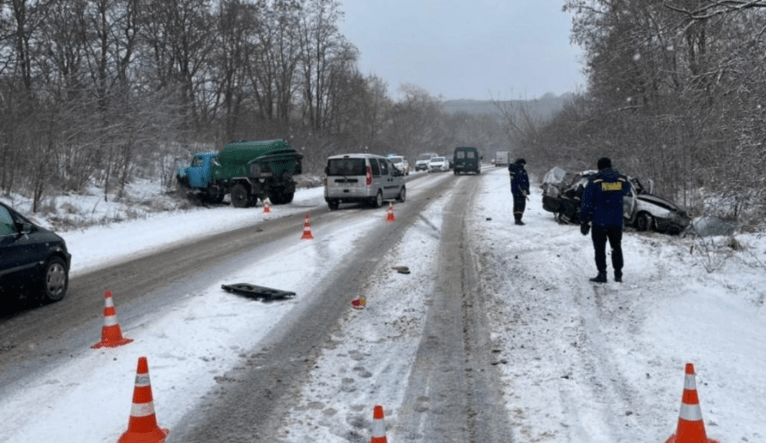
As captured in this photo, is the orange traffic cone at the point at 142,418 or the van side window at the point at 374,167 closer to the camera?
the orange traffic cone at the point at 142,418

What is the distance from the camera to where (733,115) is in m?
9.95

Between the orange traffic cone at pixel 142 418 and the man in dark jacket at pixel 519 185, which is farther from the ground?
the man in dark jacket at pixel 519 185

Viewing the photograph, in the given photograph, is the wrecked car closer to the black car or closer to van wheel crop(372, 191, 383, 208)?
van wheel crop(372, 191, 383, 208)

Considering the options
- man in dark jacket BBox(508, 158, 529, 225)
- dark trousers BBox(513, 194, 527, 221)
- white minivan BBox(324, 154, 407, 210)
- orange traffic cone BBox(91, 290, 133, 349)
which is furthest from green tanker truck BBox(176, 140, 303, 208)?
orange traffic cone BBox(91, 290, 133, 349)

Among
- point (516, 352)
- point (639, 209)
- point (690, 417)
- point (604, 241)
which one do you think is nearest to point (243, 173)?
point (639, 209)

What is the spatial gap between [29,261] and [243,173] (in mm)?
14908

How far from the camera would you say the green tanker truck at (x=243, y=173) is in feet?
73.6

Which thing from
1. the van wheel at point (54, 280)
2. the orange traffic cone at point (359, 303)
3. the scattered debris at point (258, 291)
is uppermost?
the van wheel at point (54, 280)

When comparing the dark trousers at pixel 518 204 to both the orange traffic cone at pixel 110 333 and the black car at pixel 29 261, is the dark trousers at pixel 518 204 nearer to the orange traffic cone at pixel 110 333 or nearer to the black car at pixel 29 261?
the black car at pixel 29 261

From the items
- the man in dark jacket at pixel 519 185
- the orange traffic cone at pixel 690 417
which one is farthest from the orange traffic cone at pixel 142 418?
Result: the man in dark jacket at pixel 519 185

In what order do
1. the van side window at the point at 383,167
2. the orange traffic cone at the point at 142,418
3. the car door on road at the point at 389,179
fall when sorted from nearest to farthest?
Result: the orange traffic cone at the point at 142,418
the van side window at the point at 383,167
the car door on road at the point at 389,179

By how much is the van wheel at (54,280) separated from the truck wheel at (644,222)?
41.4 ft

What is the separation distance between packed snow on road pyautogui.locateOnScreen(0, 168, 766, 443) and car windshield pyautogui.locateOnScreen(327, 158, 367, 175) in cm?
945

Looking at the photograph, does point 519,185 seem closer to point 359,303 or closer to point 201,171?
point 359,303
